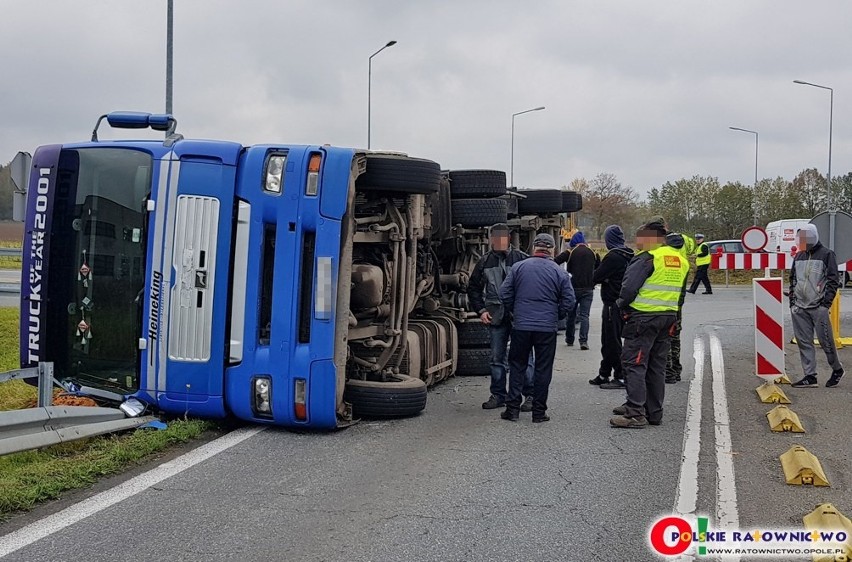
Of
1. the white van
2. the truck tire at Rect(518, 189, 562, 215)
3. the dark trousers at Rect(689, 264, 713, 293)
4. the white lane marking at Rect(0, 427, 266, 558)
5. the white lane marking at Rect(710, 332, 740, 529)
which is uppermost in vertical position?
the white van

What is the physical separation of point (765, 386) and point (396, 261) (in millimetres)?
4228

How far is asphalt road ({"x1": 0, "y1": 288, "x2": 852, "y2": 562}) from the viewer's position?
4.34m

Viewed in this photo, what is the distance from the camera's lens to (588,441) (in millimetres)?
6816

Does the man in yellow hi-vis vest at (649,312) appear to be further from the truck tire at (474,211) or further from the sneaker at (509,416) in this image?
the truck tire at (474,211)

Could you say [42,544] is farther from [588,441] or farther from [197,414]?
[588,441]

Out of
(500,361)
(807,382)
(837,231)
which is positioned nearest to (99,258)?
(500,361)

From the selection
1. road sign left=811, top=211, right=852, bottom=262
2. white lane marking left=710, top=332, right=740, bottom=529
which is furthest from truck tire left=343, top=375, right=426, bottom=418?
road sign left=811, top=211, right=852, bottom=262

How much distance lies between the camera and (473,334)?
32.7 feet

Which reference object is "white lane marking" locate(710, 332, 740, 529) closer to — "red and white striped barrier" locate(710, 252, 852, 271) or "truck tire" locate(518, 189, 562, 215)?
"red and white striped barrier" locate(710, 252, 852, 271)

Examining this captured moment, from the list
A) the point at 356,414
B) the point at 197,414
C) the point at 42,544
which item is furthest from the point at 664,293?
the point at 42,544

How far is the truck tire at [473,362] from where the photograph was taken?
393 inches

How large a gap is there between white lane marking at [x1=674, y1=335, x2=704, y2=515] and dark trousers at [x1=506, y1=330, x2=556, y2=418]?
3.95 feet

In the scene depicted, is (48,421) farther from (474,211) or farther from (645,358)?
(474,211)

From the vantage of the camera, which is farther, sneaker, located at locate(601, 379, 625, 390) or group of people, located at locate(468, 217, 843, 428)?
sneaker, located at locate(601, 379, 625, 390)
